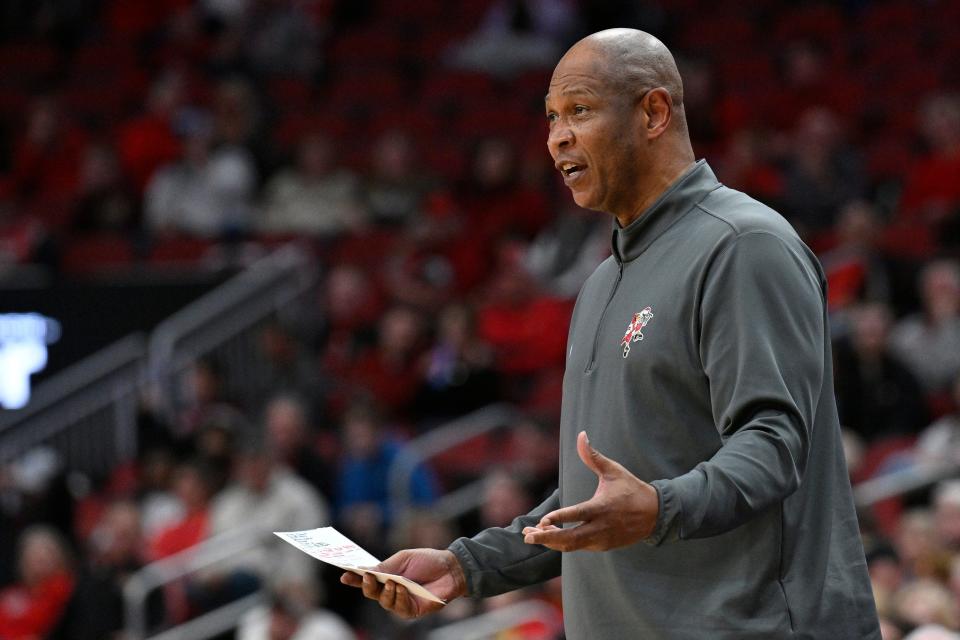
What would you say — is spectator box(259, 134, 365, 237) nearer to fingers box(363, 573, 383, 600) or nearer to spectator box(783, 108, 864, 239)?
spectator box(783, 108, 864, 239)

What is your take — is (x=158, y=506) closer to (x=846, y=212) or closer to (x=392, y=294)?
(x=392, y=294)

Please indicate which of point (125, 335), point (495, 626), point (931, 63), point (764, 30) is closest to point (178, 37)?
point (125, 335)

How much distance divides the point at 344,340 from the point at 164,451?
150cm

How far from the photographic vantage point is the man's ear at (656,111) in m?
2.70

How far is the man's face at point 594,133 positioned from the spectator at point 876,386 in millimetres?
6015

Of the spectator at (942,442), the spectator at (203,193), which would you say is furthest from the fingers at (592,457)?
the spectator at (203,193)

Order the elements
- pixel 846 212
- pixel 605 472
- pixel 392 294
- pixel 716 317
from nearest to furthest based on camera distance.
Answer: pixel 605 472 < pixel 716 317 < pixel 846 212 < pixel 392 294

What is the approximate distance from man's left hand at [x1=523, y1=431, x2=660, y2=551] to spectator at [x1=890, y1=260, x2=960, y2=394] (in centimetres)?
672

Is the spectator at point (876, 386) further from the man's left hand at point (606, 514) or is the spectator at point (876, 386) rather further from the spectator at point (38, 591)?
the man's left hand at point (606, 514)

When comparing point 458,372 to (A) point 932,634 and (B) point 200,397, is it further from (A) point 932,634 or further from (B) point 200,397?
(A) point 932,634

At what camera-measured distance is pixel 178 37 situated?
14.6m

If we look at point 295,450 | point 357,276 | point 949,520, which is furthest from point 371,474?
point 949,520

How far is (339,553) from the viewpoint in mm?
2725

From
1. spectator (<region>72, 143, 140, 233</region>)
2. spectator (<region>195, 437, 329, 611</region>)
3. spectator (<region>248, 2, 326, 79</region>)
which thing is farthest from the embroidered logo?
spectator (<region>248, 2, 326, 79</region>)
